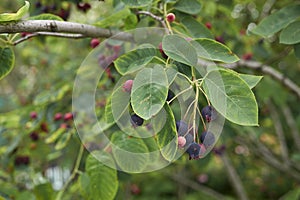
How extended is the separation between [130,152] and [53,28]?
0.47 meters

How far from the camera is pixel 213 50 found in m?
1.04

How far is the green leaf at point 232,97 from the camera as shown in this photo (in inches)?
35.1

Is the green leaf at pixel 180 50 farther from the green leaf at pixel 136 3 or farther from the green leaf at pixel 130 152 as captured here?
the green leaf at pixel 130 152

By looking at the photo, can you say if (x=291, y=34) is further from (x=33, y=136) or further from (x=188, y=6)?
(x=33, y=136)

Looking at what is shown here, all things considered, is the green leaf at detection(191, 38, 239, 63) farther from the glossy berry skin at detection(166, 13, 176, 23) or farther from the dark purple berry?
the dark purple berry

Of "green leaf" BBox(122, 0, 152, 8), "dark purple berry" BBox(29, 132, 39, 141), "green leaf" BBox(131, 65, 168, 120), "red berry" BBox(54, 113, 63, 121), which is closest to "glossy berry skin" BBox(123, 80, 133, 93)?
"green leaf" BBox(131, 65, 168, 120)

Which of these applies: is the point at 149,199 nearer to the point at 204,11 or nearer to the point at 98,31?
the point at 204,11

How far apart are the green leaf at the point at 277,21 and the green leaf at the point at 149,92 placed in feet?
2.22

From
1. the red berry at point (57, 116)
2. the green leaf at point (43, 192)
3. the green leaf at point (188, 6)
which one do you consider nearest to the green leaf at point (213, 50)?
the green leaf at point (188, 6)

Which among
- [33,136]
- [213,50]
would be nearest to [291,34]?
[213,50]

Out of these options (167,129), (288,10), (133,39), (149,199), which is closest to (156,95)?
(167,129)

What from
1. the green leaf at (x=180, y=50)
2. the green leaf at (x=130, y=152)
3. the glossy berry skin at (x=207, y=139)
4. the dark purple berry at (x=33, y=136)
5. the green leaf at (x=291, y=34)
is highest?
the green leaf at (x=180, y=50)

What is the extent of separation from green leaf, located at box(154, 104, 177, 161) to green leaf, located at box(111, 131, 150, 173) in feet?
1.21

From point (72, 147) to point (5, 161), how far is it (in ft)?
1.72
